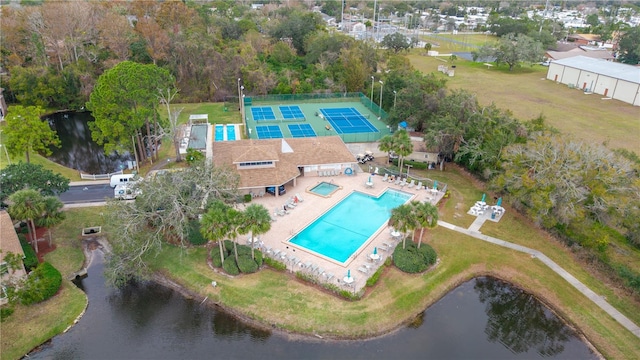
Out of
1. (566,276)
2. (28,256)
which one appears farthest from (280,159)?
(566,276)

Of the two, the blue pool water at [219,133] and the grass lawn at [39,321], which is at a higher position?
the blue pool water at [219,133]

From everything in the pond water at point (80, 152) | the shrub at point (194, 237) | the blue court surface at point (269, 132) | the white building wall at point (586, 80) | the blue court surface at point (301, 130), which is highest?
the white building wall at point (586, 80)

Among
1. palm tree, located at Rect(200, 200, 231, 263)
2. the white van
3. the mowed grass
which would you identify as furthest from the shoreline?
the mowed grass

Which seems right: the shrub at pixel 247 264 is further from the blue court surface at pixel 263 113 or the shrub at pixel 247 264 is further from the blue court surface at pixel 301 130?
the blue court surface at pixel 263 113

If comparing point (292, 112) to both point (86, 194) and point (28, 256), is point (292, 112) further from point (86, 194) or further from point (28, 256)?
point (28, 256)

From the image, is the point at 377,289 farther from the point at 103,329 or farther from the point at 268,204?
the point at 103,329

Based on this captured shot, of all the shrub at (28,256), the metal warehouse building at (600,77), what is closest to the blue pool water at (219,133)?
the shrub at (28,256)
